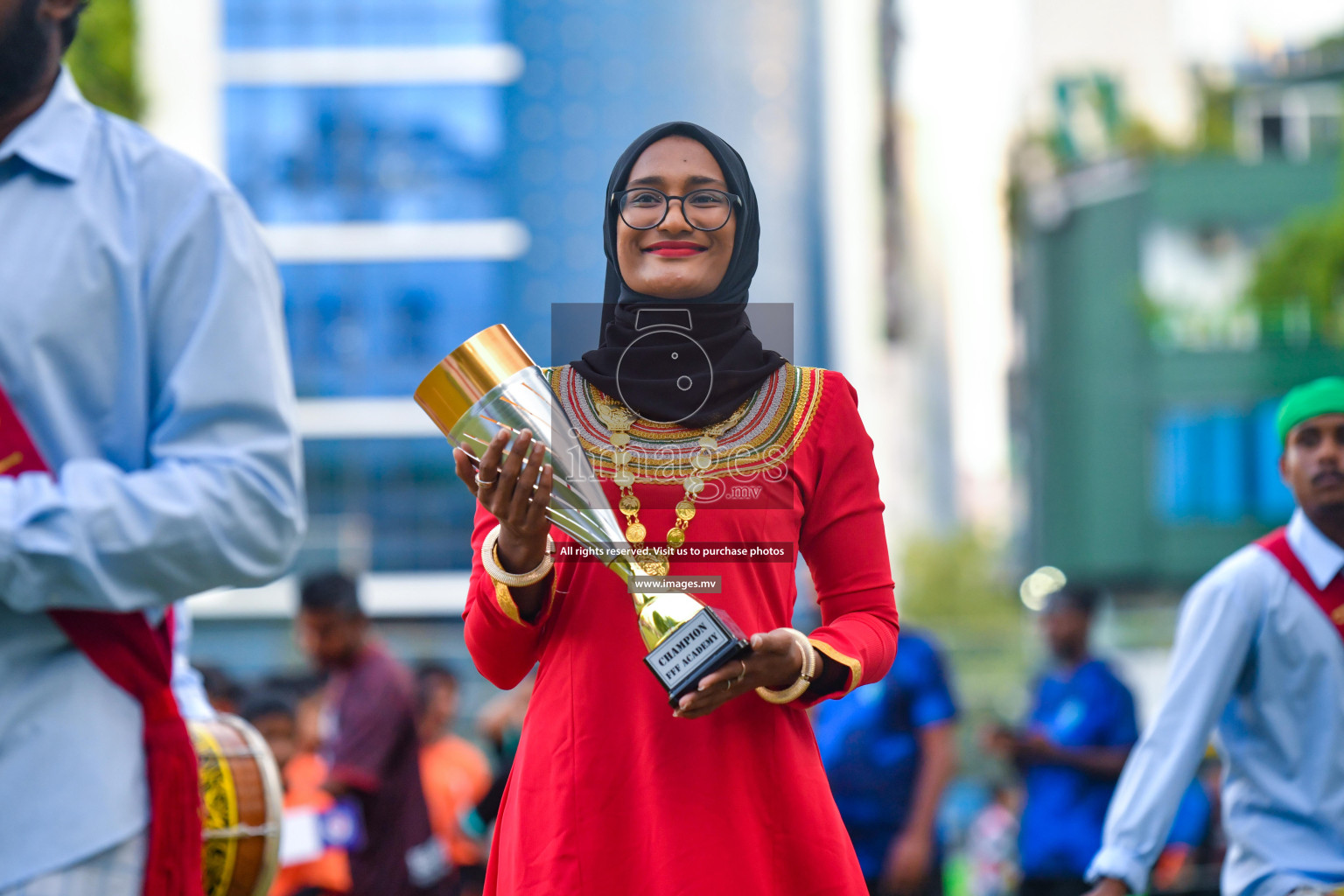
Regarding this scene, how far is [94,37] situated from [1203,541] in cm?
2181

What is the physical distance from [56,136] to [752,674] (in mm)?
1153

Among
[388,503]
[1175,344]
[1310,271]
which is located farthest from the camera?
[388,503]

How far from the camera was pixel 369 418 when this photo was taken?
30.6m

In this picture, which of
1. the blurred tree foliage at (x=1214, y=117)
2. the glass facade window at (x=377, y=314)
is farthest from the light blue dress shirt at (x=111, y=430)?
the blurred tree foliage at (x=1214, y=117)

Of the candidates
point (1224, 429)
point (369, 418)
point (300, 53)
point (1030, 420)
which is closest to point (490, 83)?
Answer: point (300, 53)

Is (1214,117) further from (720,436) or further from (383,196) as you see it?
(720,436)

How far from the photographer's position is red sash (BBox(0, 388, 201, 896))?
1.84 m

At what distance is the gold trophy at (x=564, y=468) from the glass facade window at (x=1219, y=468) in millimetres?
27128

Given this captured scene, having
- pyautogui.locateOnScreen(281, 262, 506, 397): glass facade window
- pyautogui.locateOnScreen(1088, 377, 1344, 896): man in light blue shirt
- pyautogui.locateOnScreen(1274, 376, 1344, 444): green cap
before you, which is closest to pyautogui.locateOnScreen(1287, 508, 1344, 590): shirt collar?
pyautogui.locateOnScreen(1088, 377, 1344, 896): man in light blue shirt

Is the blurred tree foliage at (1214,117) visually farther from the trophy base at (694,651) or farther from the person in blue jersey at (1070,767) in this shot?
the trophy base at (694,651)

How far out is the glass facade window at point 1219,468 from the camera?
90.8ft

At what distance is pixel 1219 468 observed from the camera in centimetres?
2803

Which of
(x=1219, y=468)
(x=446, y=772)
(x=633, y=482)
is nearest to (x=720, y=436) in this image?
(x=633, y=482)

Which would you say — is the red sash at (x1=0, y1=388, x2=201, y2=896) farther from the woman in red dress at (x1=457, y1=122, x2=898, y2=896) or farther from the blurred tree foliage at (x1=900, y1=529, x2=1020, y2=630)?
the blurred tree foliage at (x1=900, y1=529, x2=1020, y2=630)
